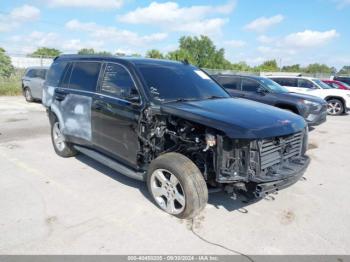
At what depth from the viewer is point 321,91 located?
13.8 m

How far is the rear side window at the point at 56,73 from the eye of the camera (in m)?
6.07

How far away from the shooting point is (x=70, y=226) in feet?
11.8

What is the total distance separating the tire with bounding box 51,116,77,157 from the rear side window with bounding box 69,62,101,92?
1.03 m

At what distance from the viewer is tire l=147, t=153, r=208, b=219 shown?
3.57 metres

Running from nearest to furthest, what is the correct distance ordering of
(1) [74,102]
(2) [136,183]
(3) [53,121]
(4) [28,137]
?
(2) [136,183], (1) [74,102], (3) [53,121], (4) [28,137]

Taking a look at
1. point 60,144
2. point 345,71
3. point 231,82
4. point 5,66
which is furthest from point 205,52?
point 60,144

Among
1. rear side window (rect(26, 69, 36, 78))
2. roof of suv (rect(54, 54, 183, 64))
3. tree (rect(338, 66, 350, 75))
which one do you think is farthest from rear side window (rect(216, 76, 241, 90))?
tree (rect(338, 66, 350, 75))

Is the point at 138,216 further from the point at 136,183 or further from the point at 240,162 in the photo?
the point at 240,162

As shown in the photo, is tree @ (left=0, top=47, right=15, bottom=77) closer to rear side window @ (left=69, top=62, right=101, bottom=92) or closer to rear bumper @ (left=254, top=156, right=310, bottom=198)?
rear side window @ (left=69, top=62, right=101, bottom=92)

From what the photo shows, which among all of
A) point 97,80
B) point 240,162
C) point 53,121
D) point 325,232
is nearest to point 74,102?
point 97,80

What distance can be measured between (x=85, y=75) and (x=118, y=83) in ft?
3.39

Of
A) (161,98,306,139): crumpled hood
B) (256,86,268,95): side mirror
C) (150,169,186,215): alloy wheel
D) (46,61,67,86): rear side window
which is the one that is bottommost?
(150,169,186,215): alloy wheel

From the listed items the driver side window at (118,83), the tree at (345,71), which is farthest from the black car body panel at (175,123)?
the tree at (345,71)

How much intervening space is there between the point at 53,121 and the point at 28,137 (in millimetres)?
2282
